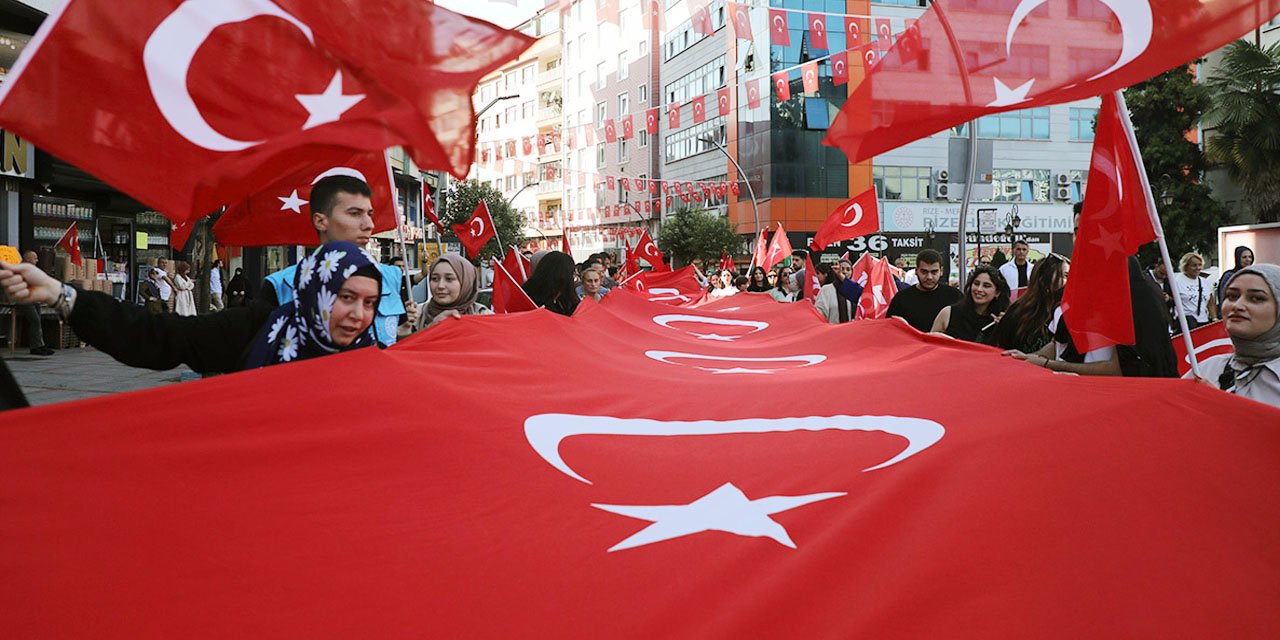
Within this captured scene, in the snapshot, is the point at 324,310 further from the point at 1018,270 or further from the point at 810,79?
the point at 810,79

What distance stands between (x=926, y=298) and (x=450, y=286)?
4589 mm

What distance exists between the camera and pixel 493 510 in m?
2.79

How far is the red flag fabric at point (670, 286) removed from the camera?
1739 cm

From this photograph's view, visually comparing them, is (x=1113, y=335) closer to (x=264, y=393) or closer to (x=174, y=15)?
(x=264, y=393)

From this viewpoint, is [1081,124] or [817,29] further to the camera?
[1081,124]

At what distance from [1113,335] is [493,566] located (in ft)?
9.95

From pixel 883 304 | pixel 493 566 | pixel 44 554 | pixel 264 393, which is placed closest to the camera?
pixel 44 554

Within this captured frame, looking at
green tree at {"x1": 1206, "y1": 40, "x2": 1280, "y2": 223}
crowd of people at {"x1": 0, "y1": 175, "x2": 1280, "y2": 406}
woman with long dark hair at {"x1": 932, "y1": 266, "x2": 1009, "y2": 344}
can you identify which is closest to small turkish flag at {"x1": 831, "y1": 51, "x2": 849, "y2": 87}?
green tree at {"x1": 1206, "y1": 40, "x2": 1280, "y2": 223}

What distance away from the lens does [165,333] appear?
3412mm

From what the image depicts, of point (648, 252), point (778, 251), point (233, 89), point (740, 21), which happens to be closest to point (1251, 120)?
point (740, 21)

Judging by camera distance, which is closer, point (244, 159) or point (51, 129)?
point (51, 129)

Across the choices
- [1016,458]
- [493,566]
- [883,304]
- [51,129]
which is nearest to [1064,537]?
[1016,458]

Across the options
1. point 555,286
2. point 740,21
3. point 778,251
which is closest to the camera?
point 555,286

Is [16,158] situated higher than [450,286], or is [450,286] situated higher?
[16,158]
